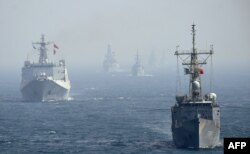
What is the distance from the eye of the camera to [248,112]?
454 feet

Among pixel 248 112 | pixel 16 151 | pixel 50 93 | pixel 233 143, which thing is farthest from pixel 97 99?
pixel 233 143

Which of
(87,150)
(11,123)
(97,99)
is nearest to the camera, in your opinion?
(87,150)

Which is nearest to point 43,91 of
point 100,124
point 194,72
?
point 100,124

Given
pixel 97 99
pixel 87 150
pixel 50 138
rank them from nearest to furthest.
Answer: pixel 87 150 → pixel 50 138 → pixel 97 99

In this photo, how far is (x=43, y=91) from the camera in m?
180

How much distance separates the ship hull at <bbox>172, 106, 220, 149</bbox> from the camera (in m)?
94.2

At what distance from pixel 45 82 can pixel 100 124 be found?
60816mm

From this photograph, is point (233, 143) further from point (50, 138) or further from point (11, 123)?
point (11, 123)

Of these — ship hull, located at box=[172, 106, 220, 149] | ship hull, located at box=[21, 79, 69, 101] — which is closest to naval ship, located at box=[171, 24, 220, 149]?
ship hull, located at box=[172, 106, 220, 149]

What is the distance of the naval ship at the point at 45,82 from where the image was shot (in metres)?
181

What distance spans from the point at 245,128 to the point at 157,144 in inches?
747

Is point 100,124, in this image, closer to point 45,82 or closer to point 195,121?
point 195,121

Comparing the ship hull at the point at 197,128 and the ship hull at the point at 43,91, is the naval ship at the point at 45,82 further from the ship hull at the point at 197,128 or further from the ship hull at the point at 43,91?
the ship hull at the point at 197,128

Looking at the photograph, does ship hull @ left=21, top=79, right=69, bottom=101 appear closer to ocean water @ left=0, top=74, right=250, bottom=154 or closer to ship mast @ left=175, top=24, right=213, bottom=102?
ocean water @ left=0, top=74, right=250, bottom=154
